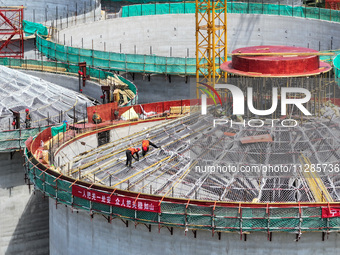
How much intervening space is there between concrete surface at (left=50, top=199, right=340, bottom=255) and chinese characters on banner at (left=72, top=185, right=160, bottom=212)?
7.12 feet

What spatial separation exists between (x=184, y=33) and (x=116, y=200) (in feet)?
271

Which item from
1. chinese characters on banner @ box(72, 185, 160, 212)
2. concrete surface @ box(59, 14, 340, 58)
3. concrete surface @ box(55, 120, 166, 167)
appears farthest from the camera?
concrete surface @ box(59, 14, 340, 58)

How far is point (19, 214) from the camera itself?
87438 mm

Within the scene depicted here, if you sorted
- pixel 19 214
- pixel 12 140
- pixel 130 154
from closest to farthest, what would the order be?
pixel 130 154
pixel 12 140
pixel 19 214

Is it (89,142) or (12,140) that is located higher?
(89,142)

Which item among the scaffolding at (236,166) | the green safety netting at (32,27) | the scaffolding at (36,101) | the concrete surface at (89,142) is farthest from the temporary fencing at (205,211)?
the green safety netting at (32,27)

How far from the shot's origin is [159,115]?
87.3 m

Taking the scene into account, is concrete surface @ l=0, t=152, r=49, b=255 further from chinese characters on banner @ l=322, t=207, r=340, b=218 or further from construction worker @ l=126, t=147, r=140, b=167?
chinese characters on banner @ l=322, t=207, r=340, b=218

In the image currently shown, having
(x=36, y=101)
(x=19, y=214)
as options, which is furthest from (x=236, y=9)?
(x=19, y=214)

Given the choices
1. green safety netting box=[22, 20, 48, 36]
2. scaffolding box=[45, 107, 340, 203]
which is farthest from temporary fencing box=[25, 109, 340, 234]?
green safety netting box=[22, 20, 48, 36]

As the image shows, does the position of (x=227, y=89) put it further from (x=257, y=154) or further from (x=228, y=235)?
(x=228, y=235)

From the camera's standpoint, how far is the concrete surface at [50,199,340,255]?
209 ft

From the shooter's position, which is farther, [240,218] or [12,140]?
[12,140]

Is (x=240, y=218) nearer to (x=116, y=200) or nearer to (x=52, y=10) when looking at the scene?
(x=116, y=200)
